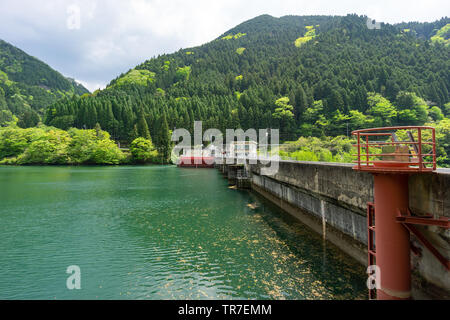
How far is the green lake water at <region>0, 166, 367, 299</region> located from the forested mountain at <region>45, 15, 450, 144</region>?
73.3 m

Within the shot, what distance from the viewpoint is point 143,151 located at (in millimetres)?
94500

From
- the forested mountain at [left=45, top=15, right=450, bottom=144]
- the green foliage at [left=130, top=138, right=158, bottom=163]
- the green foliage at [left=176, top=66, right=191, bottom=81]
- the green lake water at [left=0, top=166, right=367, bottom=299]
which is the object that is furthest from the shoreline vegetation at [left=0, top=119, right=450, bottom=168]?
the green foliage at [left=176, top=66, right=191, bottom=81]

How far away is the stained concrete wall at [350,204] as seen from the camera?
5594mm

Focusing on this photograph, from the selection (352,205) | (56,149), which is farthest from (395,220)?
(56,149)

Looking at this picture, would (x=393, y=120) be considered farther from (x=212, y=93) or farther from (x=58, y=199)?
(x=212, y=93)

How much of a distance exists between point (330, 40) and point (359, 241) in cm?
15575

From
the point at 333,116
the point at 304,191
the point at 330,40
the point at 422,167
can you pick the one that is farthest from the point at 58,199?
the point at 330,40

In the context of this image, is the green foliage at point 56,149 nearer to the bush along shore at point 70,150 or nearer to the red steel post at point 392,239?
the bush along shore at point 70,150

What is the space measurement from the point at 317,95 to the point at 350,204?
97.4 m

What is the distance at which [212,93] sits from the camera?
150m

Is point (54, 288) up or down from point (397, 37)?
down

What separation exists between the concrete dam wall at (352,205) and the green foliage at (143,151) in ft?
261

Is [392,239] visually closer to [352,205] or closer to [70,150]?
[352,205]

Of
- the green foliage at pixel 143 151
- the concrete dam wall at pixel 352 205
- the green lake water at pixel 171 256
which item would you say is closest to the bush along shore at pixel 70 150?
the green foliage at pixel 143 151
